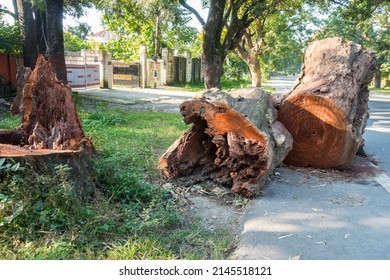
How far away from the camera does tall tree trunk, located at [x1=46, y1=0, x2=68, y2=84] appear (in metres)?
11.5

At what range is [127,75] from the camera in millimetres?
22422

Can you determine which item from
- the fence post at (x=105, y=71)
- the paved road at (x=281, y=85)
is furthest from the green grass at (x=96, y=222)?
the fence post at (x=105, y=71)

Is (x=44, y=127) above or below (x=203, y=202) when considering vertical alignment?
above

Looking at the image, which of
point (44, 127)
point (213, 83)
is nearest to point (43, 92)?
point (44, 127)

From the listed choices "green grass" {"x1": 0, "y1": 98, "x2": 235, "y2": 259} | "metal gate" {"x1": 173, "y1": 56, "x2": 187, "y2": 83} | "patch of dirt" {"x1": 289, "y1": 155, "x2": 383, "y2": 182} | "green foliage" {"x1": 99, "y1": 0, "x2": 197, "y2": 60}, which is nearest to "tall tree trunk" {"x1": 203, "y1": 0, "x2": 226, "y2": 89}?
"green foliage" {"x1": 99, "y1": 0, "x2": 197, "y2": 60}

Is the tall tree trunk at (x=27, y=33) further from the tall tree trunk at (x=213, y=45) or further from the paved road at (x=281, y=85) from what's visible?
the paved road at (x=281, y=85)

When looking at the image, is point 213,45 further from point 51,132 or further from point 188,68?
point 188,68

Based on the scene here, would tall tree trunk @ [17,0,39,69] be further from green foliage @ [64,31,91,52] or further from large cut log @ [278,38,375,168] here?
green foliage @ [64,31,91,52]

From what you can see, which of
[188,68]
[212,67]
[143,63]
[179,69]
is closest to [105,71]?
[143,63]

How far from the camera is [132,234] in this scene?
3.18 metres

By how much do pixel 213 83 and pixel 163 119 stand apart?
3658 millimetres

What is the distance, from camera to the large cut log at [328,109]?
493 centimetres

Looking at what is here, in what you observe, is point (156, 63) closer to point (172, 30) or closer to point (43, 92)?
point (172, 30)

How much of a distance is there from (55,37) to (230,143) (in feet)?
30.8
